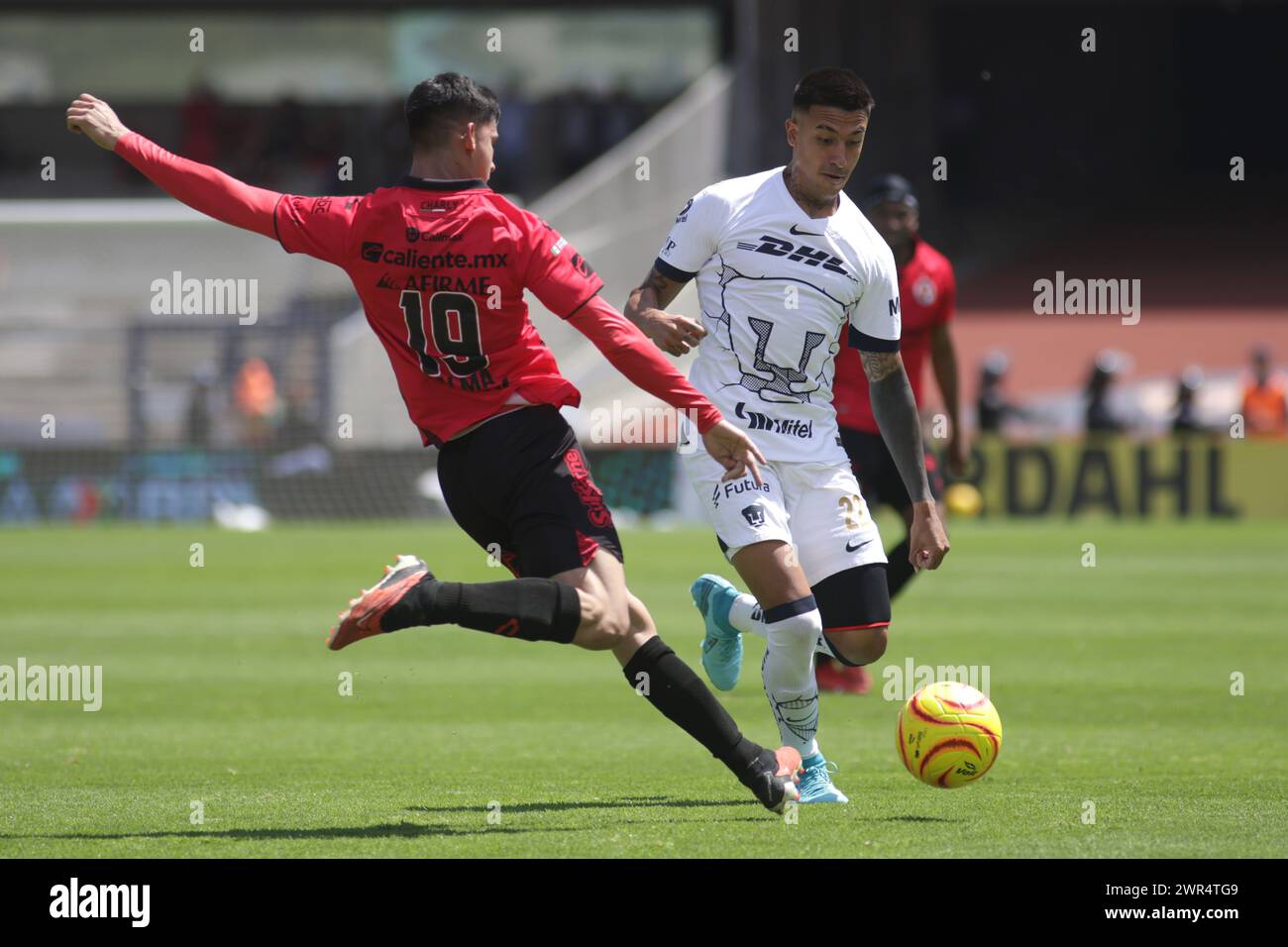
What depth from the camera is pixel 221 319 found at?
2678 centimetres

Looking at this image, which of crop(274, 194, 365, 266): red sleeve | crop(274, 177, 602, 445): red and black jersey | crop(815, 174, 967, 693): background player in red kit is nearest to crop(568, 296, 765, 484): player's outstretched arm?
crop(274, 177, 602, 445): red and black jersey

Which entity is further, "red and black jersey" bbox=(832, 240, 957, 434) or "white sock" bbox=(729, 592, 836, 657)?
"red and black jersey" bbox=(832, 240, 957, 434)

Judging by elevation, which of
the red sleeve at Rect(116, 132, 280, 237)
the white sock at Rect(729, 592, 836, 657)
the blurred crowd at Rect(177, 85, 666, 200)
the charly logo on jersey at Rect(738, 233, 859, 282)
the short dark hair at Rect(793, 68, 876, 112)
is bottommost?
the white sock at Rect(729, 592, 836, 657)

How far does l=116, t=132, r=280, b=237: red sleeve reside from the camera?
242 inches

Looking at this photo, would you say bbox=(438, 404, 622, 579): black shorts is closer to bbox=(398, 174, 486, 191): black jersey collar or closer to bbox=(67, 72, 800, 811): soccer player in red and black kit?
bbox=(67, 72, 800, 811): soccer player in red and black kit

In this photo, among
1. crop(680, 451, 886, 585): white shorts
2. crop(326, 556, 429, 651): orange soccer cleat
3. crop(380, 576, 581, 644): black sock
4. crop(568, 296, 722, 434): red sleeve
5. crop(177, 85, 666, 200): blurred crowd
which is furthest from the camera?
crop(177, 85, 666, 200): blurred crowd

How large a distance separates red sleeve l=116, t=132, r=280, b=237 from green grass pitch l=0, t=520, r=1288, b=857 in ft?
6.71

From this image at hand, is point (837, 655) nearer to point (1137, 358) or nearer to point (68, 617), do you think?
point (68, 617)

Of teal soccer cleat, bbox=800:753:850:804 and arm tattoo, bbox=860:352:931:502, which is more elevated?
arm tattoo, bbox=860:352:931:502

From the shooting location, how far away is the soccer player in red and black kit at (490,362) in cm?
604

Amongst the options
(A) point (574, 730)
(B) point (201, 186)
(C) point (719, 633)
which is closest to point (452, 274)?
(B) point (201, 186)

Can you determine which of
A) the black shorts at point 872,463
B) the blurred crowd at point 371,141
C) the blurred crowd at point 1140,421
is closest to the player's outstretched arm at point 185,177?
the black shorts at point 872,463

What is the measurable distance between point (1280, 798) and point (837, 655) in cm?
171

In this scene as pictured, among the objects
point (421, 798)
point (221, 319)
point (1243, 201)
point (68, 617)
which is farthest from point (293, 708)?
point (1243, 201)
